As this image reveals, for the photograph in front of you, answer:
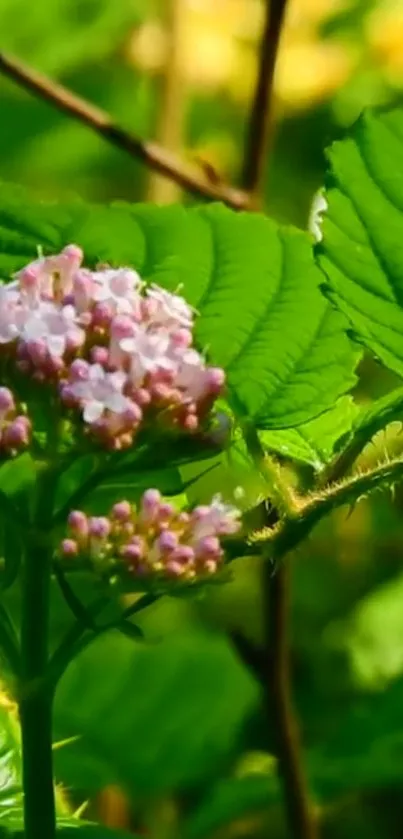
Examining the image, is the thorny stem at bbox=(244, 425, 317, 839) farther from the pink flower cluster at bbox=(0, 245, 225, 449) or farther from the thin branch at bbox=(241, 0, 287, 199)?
the pink flower cluster at bbox=(0, 245, 225, 449)

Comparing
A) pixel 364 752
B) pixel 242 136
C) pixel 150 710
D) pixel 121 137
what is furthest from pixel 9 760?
pixel 242 136


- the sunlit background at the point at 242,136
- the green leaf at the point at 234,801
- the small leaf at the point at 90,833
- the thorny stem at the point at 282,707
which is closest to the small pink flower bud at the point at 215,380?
the small leaf at the point at 90,833

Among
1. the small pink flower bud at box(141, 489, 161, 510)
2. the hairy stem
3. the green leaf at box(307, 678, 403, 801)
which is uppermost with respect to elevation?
the small pink flower bud at box(141, 489, 161, 510)

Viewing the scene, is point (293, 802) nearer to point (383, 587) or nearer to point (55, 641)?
point (55, 641)

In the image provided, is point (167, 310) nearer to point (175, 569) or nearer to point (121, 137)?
point (175, 569)

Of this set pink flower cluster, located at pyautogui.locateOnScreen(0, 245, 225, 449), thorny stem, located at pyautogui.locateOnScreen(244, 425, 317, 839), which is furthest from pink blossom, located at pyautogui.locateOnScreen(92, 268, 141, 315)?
thorny stem, located at pyautogui.locateOnScreen(244, 425, 317, 839)

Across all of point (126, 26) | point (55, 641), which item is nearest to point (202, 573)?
point (55, 641)

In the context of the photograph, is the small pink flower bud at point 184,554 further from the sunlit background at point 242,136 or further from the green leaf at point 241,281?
the sunlit background at point 242,136
